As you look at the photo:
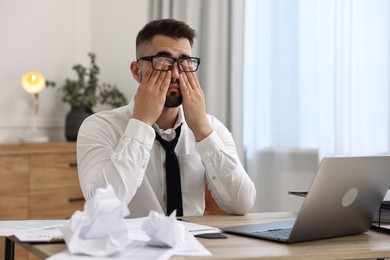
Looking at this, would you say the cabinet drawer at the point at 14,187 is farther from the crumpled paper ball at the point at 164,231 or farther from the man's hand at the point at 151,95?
the crumpled paper ball at the point at 164,231

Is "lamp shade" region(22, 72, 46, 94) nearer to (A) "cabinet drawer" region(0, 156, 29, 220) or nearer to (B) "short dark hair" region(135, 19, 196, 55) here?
(A) "cabinet drawer" region(0, 156, 29, 220)

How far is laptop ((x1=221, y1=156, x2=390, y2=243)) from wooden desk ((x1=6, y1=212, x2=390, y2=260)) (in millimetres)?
27

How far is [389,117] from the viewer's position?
10.9 ft

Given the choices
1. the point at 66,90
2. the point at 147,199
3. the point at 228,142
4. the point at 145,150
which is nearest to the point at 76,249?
the point at 145,150

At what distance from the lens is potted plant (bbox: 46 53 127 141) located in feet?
14.4

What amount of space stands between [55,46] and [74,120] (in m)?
0.60

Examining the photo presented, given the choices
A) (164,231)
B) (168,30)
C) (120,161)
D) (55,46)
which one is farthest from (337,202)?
(55,46)

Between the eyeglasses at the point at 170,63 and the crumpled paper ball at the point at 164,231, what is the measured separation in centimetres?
94

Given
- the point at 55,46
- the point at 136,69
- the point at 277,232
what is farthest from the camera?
the point at 55,46

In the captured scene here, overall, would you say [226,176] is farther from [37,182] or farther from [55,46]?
[55,46]

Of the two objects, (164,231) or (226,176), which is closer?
(164,231)

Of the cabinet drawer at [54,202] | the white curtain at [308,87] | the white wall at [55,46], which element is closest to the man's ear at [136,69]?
the white curtain at [308,87]

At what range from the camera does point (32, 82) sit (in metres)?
4.23

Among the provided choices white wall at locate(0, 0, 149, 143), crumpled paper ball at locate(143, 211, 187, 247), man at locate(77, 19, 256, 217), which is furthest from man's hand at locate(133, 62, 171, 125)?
white wall at locate(0, 0, 149, 143)
